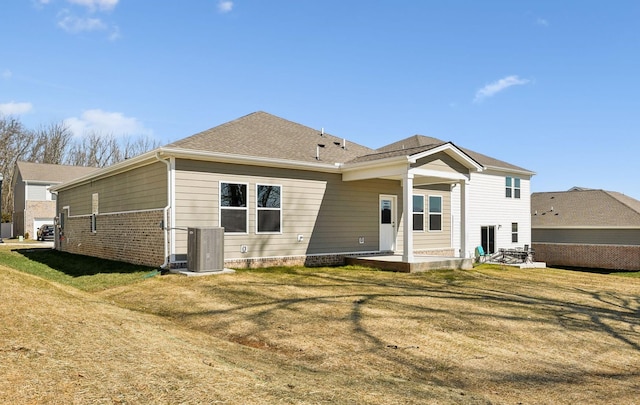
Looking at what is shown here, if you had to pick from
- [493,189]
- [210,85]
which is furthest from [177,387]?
[493,189]

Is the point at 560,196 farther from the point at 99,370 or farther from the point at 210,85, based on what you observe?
the point at 99,370

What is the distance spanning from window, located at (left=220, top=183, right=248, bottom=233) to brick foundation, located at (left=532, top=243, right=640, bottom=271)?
23.8 metres

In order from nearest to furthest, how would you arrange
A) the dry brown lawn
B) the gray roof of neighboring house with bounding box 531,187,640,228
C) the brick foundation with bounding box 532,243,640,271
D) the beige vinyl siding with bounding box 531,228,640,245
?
the dry brown lawn
the brick foundation with bounding box 532,243,640,271
the beige vinyl siding with bounding box 531,228,640,245
the gray roof of neighboring house with bounding box 531,187,640,228

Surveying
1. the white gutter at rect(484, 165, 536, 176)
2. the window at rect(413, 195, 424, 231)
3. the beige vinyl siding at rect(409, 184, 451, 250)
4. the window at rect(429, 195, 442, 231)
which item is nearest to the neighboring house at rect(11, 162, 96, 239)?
the window at rect(413, 195, 424, 231)

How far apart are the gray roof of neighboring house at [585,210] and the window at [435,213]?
51.2ft

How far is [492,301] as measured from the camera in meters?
9.52

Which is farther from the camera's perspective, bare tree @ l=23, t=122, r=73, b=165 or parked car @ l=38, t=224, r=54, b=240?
bare tree @ l=23, t=122, r=73, b=165

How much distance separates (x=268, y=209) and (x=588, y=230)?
2381cm

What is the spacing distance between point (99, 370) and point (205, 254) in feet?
24.8

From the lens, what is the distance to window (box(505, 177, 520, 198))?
2657 centimetres

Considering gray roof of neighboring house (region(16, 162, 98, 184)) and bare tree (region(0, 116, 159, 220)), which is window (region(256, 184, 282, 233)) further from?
bare tree (region(0, 116, 159, 220))

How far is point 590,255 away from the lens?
27984 millimetres

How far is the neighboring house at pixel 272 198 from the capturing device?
12.5m

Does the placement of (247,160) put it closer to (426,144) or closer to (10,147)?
(426,144)
